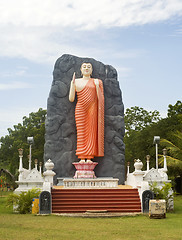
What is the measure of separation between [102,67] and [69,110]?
3142 mm

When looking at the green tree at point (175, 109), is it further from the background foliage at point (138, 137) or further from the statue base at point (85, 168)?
the statue base at point (85, 168)

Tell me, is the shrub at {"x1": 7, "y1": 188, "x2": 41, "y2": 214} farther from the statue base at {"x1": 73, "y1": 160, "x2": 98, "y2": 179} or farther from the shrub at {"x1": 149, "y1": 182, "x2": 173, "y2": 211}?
the statue base at {"x1": 73, "y1": 160, "x2": 98, "y2": 179}

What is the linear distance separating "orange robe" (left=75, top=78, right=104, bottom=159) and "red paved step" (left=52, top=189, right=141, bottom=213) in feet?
16.2

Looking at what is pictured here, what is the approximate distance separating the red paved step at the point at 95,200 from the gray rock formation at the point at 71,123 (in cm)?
518

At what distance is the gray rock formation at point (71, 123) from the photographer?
64.3 ft

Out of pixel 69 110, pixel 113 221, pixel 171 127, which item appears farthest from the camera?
pixel 171 127

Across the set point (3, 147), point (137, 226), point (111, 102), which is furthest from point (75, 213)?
point (3, 147)

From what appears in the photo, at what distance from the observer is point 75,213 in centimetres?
1269

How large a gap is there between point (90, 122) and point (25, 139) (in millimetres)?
16160

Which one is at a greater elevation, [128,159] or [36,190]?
[128,159]

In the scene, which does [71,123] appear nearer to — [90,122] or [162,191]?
[90,122]

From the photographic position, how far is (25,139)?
3438 cm

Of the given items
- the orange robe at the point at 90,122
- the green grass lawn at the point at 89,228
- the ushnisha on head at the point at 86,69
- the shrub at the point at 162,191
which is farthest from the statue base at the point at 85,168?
the green grass lawn at the point at 89,228

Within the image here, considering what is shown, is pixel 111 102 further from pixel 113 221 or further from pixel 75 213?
pixel 113 221
